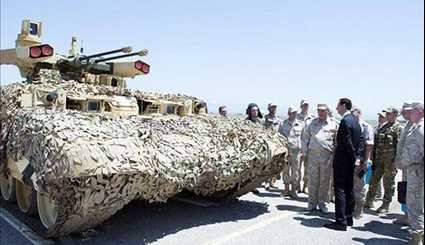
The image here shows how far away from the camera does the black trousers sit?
607 centimetres

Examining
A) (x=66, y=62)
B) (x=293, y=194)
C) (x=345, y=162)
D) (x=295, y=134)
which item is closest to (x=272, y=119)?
(x=295, y=134)

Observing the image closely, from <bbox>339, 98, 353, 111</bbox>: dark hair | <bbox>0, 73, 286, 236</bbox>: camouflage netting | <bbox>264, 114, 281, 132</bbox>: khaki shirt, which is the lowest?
<bbox>0, 73, 286, 236</bbox>: camouflage netting

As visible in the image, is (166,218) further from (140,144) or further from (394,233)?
(394,233)

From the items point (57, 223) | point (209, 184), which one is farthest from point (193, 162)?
point (57, 223)

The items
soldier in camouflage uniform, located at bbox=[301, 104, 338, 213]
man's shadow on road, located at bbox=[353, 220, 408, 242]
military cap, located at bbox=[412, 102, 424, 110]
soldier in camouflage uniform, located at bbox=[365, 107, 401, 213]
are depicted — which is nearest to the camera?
military cap, located at bbox=[412, 102, 424, 110]

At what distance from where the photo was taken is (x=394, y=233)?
19.8 ft

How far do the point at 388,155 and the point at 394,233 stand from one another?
1.37m

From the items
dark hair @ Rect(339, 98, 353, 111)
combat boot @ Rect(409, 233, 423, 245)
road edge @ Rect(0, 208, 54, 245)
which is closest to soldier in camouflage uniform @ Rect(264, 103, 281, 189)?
dark hair @ Rect(339, 98, 353, 111)

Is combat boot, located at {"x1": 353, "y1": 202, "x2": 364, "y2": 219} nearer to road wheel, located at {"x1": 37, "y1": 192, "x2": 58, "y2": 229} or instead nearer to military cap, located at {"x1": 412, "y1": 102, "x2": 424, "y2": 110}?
military cap, located at {"x1": 412, "y1": 102, "x2": 424, "y2": 110}

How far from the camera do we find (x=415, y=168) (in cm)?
→ 494

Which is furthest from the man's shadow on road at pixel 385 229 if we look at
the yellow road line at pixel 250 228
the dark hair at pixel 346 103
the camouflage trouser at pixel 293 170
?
the camouflage trouser at pixel 293 170

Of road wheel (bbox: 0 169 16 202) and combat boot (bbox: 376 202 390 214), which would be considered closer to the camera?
road wheel (bbox: 0 169 16 202)

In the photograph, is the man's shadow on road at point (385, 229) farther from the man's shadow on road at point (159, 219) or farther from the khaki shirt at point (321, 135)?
the man's shadow on road at point (159, 219)

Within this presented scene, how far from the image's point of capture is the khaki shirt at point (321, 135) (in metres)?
6.63
